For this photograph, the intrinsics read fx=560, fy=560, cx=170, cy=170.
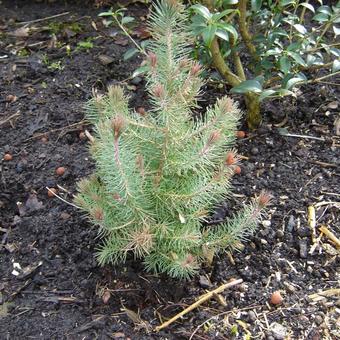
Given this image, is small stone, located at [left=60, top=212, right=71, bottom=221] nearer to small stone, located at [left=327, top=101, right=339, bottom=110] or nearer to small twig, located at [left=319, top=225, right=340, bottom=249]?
small twig, located at [left=319, top=225, right=340, bottom=249]

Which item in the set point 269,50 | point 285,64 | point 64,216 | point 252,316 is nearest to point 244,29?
point 269,50

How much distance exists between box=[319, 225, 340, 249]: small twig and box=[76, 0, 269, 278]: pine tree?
0.46m

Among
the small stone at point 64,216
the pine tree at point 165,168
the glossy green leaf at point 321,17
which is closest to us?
the pine tree at point 165,168

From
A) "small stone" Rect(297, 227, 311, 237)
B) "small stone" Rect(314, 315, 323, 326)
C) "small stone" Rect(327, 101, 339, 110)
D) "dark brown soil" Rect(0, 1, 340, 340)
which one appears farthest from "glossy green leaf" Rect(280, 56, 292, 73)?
"small stone" Rect(314, 315, 323, 326)

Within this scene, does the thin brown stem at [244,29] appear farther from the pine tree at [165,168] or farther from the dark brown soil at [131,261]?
the pine tree at [165,168]

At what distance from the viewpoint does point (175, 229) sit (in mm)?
1853

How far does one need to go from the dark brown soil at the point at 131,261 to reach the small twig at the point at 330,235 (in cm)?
2

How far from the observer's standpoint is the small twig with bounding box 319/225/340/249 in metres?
2.13

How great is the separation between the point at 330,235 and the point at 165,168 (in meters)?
0.77

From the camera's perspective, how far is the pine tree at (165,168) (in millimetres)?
1686

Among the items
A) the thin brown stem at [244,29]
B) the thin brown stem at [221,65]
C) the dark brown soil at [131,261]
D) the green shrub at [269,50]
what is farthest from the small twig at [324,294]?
the thin brown stem at [244,29]

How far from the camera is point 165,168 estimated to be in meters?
1.80

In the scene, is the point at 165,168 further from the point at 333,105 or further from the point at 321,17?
the point at 333,105

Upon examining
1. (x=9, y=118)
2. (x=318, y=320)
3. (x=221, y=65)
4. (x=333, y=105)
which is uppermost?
(x=221, y=65)
